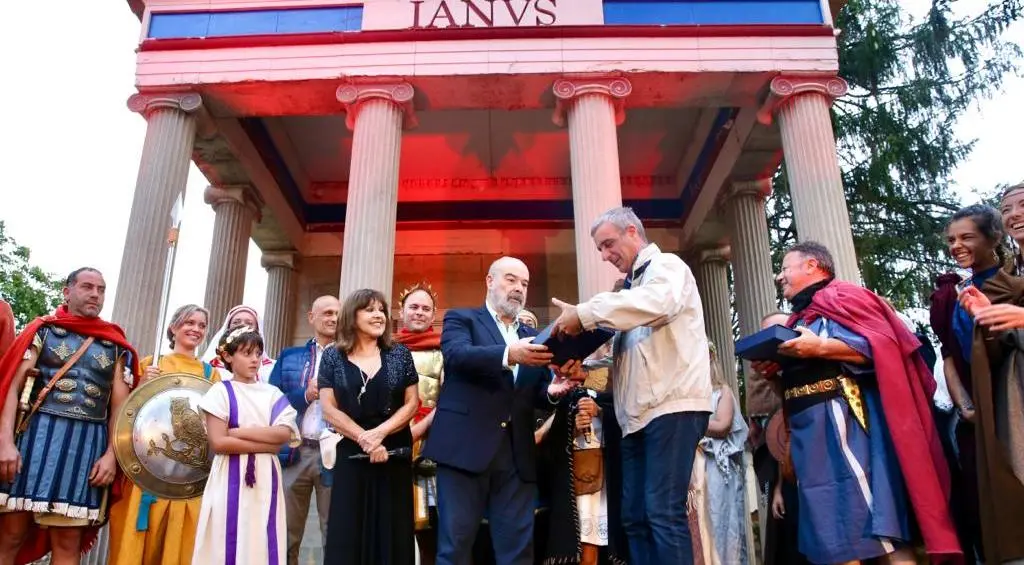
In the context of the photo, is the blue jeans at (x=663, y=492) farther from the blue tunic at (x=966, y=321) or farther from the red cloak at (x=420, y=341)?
the red cloak at (x=420, y=341)

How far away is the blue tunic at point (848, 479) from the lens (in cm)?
311

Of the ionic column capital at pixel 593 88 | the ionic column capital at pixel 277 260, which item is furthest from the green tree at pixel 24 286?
the ionic column capital at pixel 593 88

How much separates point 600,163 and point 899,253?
25.7ft

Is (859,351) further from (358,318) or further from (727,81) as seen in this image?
(727,81)

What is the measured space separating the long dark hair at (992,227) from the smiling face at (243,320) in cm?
456

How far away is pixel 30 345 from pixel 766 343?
437cm

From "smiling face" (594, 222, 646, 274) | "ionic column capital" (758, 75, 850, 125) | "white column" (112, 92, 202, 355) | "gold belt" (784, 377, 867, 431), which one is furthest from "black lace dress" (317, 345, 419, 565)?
"ionic column capital" (758, 75, 850, 125)

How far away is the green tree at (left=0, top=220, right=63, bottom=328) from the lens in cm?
2438

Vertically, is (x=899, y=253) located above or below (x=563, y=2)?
below

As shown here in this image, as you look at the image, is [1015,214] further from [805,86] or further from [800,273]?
[805,86]

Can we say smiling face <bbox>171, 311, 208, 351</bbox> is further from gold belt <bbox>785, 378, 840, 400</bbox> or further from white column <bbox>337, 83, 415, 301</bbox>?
gold belt <bbox>785, 378, 840, 400</bbox>

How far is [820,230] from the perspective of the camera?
918cm

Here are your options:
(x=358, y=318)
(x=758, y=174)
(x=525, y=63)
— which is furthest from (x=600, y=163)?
(x=358, y=318)

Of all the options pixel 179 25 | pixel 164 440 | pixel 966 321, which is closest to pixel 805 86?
pixel 966 321
